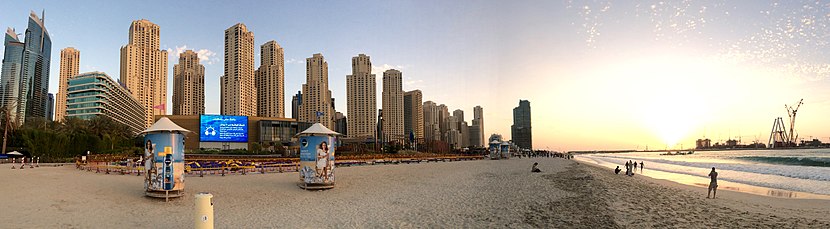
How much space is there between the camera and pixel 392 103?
542 ft

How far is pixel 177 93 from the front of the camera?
178750 mm

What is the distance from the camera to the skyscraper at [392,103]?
6378 inches

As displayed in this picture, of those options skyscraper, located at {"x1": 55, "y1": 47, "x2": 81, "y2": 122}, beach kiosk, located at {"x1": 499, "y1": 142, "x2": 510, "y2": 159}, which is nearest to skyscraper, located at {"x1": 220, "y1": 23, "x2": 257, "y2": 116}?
beach kiosk, located at {"x1": 499, "y1": 142, "x2": 510, "y2": 159}

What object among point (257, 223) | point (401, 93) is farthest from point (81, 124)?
point (401, 93)

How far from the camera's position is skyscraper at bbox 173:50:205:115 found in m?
169

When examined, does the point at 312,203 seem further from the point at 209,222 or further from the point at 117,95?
the point at 117,95

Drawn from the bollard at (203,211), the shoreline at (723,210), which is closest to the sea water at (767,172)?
the shoreline at (723,210)

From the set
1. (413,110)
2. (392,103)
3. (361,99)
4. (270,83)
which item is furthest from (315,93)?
(413,110)

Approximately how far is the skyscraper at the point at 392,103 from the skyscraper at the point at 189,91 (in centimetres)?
7599

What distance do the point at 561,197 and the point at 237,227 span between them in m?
12.0

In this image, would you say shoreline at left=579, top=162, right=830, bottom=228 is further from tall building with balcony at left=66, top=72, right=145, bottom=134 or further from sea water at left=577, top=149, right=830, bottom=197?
tall building with balcony at left=66, top=72, right=145, bottom=134

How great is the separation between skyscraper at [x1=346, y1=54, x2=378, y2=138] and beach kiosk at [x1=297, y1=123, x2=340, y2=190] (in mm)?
136759

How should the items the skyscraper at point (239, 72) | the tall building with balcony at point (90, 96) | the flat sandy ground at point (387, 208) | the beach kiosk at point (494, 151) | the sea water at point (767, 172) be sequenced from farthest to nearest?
the skyscraper at point (239, 72)
the tall building with balcony at point (90, 96)
the beach kiosk at point (494, 151)
the sea water at point (767, 172)
the flat sandy ground at point (387, 208)

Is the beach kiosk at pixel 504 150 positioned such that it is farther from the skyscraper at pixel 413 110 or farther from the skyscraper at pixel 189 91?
the skyscraper at pixel 189 91
